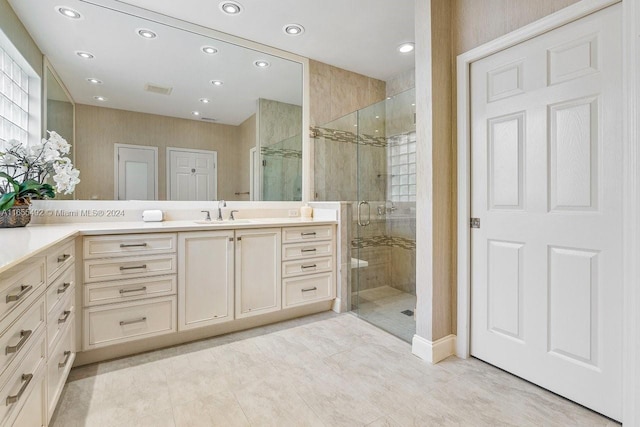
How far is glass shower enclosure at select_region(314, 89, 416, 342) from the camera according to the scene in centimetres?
282

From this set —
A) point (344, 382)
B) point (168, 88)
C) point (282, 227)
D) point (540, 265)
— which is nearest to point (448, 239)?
point (540, 265)

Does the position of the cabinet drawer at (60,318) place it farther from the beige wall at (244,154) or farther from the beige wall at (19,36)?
the beige wall at (19,36)

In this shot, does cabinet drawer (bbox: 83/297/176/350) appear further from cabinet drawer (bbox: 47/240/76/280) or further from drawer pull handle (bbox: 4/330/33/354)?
drawer pull handle (bbox: 4/330/33/354)

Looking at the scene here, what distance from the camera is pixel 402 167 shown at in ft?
9.80

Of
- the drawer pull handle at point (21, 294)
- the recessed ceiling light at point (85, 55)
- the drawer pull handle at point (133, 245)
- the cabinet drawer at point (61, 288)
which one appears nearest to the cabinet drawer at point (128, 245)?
the drawer pull handle at point (133, 245)

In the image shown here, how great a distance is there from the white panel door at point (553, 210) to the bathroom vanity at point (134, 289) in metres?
1.43

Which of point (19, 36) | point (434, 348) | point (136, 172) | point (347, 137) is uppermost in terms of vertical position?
point (19, 36)

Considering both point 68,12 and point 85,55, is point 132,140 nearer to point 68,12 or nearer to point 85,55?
point 85,55

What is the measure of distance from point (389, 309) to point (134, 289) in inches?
83.4

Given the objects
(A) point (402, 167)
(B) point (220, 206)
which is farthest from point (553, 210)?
(B) point (220, 206)

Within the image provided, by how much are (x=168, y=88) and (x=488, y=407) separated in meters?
3.27

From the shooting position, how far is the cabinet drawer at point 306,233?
8.69 ft

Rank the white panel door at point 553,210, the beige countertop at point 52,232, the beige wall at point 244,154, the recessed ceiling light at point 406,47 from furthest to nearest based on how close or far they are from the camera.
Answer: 1. the recessed ceiling light at point 406,47
2. the beige wall at point 244,154
3. the white panel door at point 553,210
4. the beige countertop at point 52,232

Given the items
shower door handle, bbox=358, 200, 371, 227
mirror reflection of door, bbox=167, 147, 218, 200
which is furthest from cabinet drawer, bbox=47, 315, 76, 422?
shower door handle, bbox=358, 200, 371, 227
